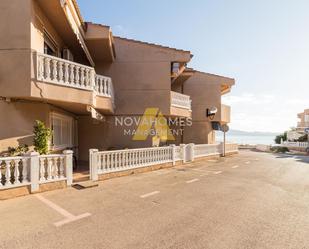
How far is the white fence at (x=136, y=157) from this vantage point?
8.74 m

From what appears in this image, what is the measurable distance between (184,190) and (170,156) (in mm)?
5058

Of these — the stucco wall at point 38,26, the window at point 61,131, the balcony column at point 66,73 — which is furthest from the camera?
the window at point 61,131

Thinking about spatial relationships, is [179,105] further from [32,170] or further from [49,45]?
[32,170]

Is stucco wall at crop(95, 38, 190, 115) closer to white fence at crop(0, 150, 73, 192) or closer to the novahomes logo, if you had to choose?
the novahomes logo

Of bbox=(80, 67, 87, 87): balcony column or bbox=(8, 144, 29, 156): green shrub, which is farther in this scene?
bbox=(80, 67, 87, 87): balcony column

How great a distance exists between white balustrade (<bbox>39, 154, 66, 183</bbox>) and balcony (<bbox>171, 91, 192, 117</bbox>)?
8.24 m

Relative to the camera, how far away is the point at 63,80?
27.2 ft

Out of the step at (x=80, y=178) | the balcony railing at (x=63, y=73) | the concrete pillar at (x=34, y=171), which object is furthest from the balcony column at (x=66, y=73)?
the step at (x=80, y=178)

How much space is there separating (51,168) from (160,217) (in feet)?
14.2

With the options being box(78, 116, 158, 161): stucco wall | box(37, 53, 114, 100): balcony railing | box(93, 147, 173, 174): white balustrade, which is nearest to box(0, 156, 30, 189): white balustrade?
box(93, 147, 173, 174): white balustrade

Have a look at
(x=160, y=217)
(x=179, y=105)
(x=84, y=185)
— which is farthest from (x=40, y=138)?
(x=179, y=105)

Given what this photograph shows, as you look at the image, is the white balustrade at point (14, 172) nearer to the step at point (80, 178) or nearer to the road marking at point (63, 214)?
the road marking at point (63, 214)

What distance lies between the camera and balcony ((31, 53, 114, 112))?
24.7ft

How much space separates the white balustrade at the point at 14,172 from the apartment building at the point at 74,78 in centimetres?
123
